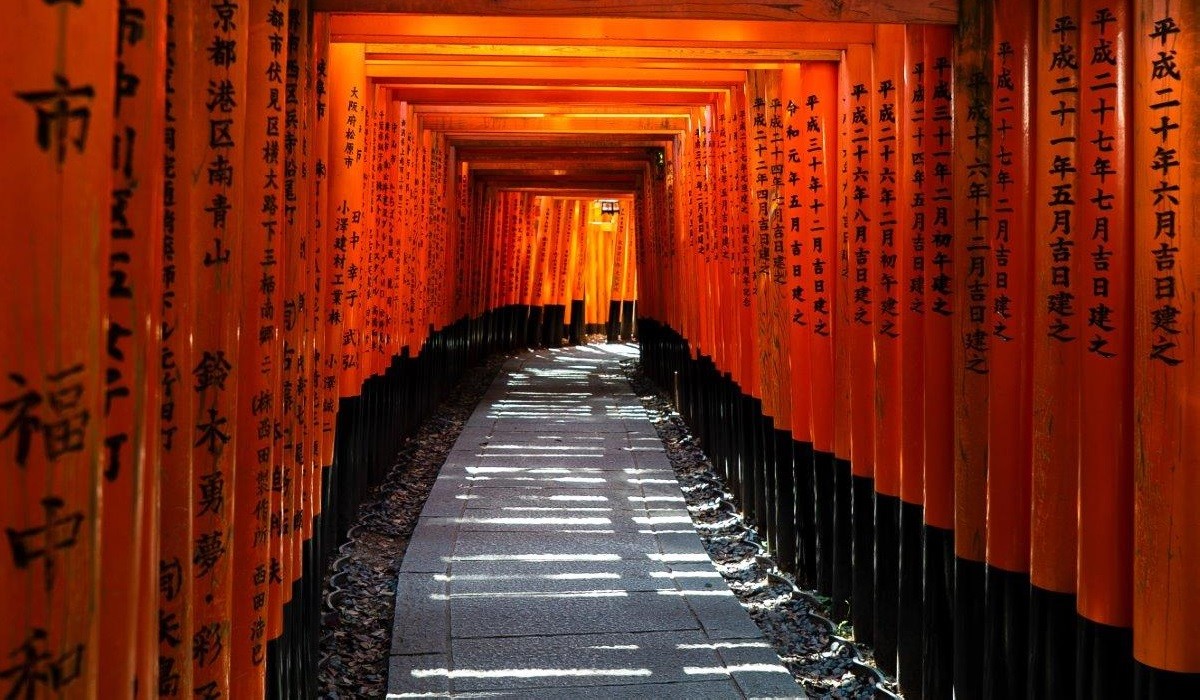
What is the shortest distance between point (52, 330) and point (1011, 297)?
2.94 m

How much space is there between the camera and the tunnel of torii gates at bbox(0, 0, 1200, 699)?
157 cm

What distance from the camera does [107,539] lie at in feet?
5.96

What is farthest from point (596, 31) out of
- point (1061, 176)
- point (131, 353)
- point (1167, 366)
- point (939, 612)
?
point (131, 353)

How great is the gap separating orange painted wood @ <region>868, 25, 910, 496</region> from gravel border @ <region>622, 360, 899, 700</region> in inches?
34.1

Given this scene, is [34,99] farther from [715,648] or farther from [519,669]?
[715,648]

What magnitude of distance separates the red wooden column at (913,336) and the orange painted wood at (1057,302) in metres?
0.92

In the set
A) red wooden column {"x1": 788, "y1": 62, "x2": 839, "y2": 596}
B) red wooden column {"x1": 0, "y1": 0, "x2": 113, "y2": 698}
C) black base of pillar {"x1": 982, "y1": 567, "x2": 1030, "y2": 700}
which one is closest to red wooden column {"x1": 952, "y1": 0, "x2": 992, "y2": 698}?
black base of pillar {"x1": 982, "y1": 567, "x2": 1030, "y2": 700}

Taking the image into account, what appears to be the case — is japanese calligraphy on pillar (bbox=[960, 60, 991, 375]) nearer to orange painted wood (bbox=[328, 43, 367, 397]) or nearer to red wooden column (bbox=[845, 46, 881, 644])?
red wooden column (bbox=[845, 46, 881, 644])

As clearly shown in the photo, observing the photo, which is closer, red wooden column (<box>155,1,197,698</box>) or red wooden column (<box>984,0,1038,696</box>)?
red wooden column (<box>155,1,197,698</box>)

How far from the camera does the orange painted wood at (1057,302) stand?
10.1ft

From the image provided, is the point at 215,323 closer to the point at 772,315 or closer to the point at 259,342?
the point at 259,342

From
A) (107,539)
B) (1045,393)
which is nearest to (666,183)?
(1045,393)

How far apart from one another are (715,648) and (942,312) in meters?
1.91

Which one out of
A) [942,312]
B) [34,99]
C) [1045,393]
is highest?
[34,99]
